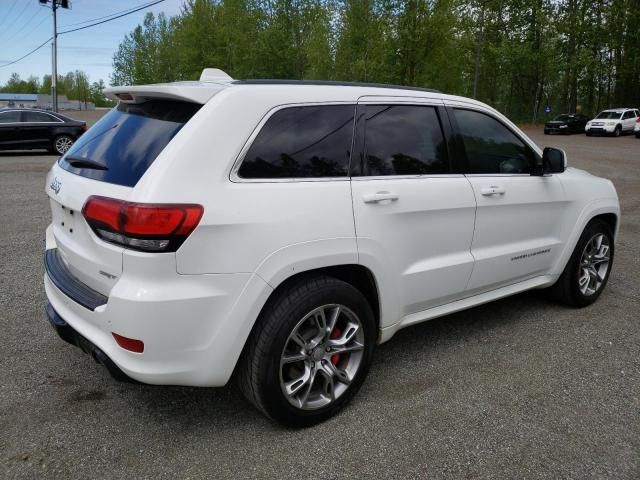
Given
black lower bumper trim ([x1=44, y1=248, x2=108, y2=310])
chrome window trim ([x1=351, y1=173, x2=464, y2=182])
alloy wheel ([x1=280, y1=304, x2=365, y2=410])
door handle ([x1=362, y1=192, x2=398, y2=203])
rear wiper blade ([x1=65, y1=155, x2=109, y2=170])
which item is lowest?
alloy wheel ([x1=280, y1=304, x2=365, y2=410])

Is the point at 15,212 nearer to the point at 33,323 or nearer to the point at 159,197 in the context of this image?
the point at 33,323

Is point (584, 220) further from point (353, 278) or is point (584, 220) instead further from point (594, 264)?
point (353, 278)

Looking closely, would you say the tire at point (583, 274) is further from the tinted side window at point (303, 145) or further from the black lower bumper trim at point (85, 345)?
the black lower bumper trim at point (85, 345)

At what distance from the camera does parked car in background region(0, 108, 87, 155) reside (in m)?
15.8

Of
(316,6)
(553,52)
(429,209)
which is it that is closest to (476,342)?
(429,209)

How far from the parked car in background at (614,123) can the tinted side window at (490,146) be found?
112 ft

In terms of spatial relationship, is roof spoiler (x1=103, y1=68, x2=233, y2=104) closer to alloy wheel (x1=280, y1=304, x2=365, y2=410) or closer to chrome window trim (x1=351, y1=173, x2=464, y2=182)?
chrome window trim (x1=351, y1=173, x2=464, y2=182)

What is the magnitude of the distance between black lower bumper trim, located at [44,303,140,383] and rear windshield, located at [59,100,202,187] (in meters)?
0.76

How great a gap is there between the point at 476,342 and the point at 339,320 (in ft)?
4.73

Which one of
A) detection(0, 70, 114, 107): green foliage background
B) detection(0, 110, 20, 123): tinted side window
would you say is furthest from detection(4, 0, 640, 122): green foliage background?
detection(0, 70, 114, 107): green foliage background

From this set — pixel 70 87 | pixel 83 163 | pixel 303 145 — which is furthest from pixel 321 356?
pixel 70 87

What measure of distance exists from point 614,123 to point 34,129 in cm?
3141

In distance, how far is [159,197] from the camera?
2.37 m

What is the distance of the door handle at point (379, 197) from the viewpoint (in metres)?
2.96
